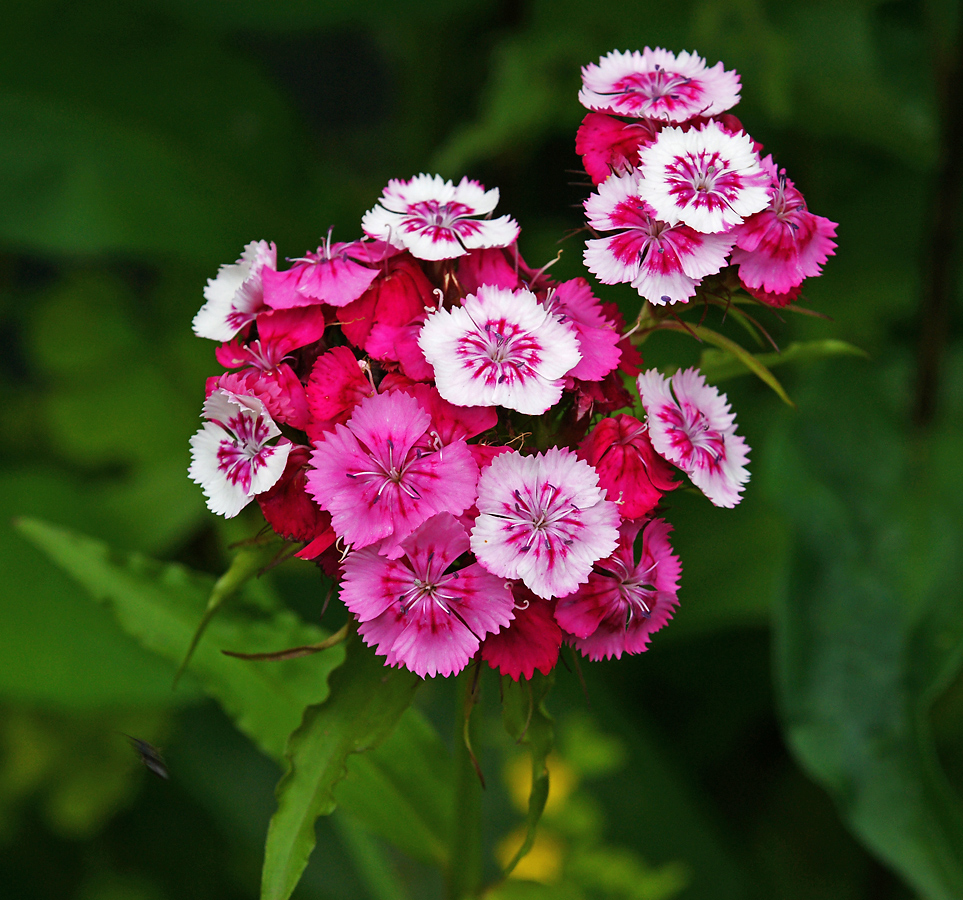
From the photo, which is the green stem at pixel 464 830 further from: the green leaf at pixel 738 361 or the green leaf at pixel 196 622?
the green leaf at pixel 738 361

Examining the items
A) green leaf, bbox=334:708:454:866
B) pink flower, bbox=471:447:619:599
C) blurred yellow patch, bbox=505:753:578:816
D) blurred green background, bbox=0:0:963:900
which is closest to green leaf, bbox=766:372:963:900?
blurred green background, bbox=0:0:963:900

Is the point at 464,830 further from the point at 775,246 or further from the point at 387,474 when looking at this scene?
the point at 775,246

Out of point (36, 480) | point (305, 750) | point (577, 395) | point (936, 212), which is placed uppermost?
point (936, 212)

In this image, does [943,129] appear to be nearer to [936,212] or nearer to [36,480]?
[936,212]

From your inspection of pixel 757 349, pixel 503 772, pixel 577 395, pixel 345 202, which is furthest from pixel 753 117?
pixel 577 395

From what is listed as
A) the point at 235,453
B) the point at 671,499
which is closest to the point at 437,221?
the point at 235,453

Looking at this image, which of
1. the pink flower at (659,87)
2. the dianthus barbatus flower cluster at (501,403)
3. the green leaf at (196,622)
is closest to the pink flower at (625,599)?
the dianthus barbatus flower cluster at (501,403)
